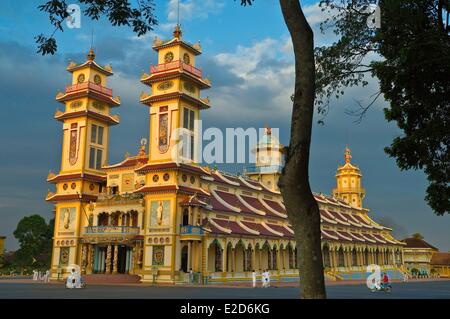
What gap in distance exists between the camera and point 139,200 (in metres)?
42.9

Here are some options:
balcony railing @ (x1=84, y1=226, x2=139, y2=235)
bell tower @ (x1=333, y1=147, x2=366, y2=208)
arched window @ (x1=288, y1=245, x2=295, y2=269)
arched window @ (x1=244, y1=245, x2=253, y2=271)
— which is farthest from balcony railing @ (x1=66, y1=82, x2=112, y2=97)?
bell tower @ (x1=333, y1=147, x2=366, y2=208)

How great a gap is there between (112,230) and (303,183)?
1429 inches

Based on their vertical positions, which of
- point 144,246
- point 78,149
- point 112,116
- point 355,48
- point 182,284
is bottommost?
point 182,284

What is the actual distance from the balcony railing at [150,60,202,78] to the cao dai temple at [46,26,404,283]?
0.12 metres

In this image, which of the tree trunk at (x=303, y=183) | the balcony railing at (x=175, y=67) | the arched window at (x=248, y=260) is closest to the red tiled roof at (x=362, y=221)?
the arched window at (x=248, y=260)

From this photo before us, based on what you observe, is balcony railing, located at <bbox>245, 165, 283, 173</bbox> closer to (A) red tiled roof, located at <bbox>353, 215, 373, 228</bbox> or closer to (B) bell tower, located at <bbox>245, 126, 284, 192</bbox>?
(B) bell tower, located at <bbox>245, 126, 284, 192</bbox>

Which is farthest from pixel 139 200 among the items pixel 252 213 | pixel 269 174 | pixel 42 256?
pixel 42 256

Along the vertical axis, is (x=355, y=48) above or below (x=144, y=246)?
above

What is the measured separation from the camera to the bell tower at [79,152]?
1852 inches

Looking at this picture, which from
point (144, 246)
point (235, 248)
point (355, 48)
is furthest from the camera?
point (235, 248)

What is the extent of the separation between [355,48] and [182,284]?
93.9 ft

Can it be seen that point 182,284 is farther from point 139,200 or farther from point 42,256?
point 42,256

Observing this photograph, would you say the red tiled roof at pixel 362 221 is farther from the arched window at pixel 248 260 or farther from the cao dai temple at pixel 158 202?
the arched window at pixel 248 260

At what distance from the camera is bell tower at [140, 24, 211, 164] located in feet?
139
